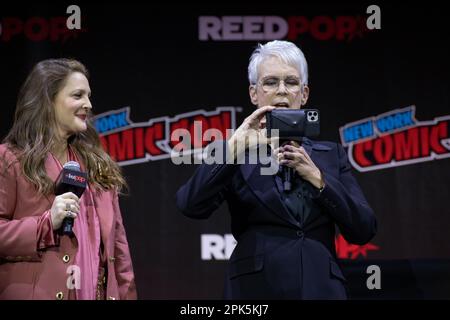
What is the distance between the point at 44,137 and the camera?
2.28 metres

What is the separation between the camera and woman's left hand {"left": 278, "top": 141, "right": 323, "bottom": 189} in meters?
2.04

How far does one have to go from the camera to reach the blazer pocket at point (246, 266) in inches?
81.4

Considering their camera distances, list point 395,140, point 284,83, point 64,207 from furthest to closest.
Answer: point 395,140 < point 284,83 < point 64,207

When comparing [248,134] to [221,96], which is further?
[221,96]

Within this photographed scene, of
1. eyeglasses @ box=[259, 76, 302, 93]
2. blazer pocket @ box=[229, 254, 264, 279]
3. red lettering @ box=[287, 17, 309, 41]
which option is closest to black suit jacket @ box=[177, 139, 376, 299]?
blazer pocket @ box=[229, 254, 264, 279]

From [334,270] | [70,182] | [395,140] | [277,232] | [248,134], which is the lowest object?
[334,270]

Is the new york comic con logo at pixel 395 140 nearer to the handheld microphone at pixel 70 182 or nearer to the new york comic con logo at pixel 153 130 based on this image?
the new york comic con logo at pixel 153 130

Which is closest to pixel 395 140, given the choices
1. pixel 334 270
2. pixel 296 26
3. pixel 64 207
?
pixel 296 26

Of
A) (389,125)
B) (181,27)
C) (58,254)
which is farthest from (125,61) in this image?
(58,254)

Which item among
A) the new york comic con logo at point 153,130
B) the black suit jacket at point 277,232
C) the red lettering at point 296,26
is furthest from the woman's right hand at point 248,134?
the red lettering at point 296,26

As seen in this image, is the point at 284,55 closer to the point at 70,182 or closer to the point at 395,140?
the point at 70,182

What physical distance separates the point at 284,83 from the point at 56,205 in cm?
82

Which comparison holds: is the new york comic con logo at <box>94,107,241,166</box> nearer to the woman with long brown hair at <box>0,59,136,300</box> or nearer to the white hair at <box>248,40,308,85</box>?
the woman with long brown hair at <box>0,59,136,300</box>

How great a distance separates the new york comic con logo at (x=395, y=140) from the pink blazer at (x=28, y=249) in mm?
2120
